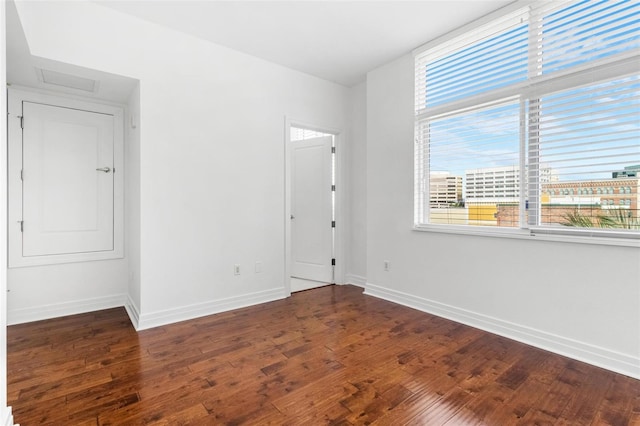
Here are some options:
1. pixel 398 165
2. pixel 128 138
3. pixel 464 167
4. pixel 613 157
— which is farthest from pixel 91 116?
pixel 613 157

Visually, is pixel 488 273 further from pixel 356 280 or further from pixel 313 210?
pixel 313 210

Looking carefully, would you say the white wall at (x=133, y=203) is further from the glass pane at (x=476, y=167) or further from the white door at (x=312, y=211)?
the glass pane at (x=476, y=167)

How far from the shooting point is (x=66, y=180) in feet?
11.2

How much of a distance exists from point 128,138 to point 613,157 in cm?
450

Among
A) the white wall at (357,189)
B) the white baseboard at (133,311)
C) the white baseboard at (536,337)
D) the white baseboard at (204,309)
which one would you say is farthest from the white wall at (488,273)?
the white baseboard at (133,311)

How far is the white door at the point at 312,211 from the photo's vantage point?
470 centimetres

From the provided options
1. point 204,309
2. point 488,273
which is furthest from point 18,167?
point 488,273

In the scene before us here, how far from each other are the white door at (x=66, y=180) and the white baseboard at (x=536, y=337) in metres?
3.58

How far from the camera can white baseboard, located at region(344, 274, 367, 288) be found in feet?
14.9

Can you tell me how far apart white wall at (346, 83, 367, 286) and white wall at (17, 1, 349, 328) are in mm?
932

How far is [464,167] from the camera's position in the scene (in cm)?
325

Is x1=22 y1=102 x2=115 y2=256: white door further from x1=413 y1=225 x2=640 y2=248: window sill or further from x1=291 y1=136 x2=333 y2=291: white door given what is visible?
x1=413 y1=225 x2=640 y2=248: window sill

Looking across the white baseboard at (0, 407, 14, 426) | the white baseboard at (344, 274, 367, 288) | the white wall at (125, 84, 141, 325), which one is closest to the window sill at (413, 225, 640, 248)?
the white baseboard at (344, 274, 367, 288)

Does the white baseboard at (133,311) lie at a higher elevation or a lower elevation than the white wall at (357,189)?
lower
